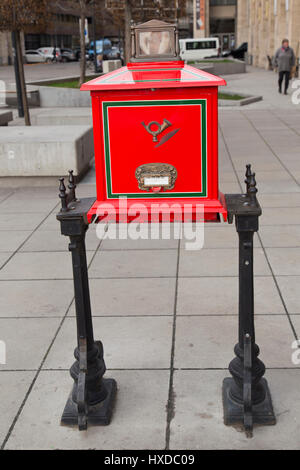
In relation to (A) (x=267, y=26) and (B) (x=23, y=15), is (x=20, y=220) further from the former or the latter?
(A) (x=267, y=26)

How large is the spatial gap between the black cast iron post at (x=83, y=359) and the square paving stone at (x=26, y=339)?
0.76 metres

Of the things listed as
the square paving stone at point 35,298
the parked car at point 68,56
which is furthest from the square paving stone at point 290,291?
the parked car at point 68,56

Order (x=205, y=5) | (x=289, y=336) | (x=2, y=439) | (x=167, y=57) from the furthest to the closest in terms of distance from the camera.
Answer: (x=205, y=5) < (x=289, y=336) < (x=2, y=439) < (x=167, y=57)

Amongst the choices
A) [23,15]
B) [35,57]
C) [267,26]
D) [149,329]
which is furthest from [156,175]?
[35,57]

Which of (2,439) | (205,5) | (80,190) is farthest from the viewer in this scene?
(205,5)

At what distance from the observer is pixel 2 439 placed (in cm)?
374

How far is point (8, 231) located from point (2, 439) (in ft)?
15.1

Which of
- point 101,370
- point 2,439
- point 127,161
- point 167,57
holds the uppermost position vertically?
point 167,57

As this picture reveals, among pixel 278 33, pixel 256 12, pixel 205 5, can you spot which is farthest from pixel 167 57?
pixel 205 5

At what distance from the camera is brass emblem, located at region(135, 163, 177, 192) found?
3475mm

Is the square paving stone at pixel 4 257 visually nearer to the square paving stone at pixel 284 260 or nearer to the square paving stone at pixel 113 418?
the square paving stone at pixel 113 418

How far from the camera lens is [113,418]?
3.93 meters

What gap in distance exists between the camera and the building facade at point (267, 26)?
111 ft

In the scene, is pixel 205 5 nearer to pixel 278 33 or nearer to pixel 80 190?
pixel 278 33
